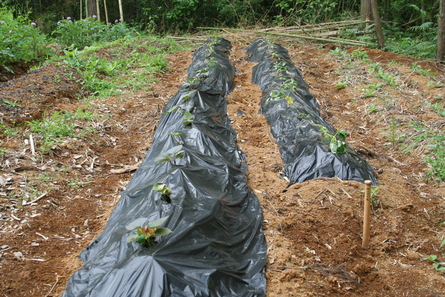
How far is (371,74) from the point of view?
25.4 feet

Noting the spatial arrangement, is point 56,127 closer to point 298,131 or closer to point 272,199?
point 272,199

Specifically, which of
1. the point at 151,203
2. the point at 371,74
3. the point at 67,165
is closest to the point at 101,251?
the point at 151,203

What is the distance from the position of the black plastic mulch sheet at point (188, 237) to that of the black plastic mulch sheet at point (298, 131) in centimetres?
75

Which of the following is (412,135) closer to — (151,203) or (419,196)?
(419,196)

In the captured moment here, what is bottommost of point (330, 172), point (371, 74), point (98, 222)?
point (98, 222)

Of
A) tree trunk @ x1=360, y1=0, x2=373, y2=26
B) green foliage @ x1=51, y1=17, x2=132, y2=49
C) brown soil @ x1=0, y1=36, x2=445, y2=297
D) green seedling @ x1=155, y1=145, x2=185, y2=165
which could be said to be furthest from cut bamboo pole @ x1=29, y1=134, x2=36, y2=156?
tree trunk @ x1=360, y1=0, x2=373, y2=26

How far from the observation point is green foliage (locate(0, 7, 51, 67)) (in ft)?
24.4

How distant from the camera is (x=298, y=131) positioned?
16.0 feet

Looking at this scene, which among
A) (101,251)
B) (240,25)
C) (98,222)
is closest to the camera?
(101,251)

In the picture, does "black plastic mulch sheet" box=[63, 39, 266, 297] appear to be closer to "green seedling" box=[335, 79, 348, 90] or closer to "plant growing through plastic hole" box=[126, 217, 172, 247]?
"plant growing through plastic hole" box=[126, 217, 172, 247]

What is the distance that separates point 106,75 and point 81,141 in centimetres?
323

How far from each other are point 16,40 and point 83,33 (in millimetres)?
2925

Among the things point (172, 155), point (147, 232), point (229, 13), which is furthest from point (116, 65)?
point (229, 13)

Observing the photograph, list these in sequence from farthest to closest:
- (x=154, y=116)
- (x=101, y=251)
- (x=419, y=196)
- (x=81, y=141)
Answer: (x=154, y=116), (x=81, y=141), (x=419, y=196), (x=101, y=251)
